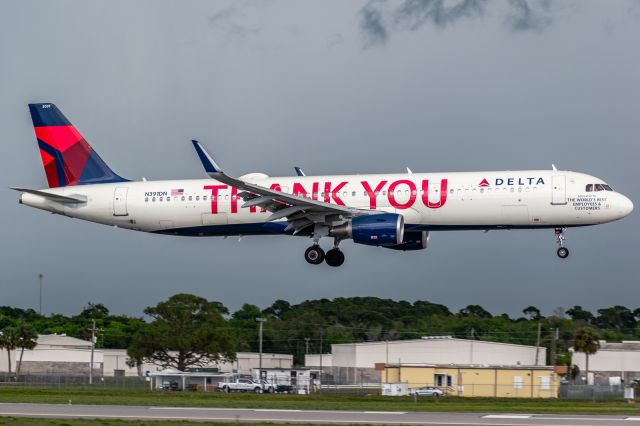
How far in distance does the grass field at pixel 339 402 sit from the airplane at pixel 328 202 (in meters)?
7.50

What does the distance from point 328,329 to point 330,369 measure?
2197cm

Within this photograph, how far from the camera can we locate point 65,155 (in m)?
63.8

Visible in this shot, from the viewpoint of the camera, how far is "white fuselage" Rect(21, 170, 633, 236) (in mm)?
53875

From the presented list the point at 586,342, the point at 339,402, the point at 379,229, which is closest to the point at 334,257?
the point at 379,229

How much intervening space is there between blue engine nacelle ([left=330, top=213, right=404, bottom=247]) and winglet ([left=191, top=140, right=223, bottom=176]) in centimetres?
750

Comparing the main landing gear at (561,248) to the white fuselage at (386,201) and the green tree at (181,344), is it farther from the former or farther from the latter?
the green tree at (181,344)

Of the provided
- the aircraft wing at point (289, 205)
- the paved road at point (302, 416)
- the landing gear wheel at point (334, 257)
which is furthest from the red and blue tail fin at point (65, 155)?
the paved road at point (302, 416)

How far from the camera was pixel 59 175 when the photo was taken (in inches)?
2504

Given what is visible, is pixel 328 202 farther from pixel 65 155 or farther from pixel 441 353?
pixel 441 353

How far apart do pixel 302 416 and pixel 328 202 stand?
56.5ft

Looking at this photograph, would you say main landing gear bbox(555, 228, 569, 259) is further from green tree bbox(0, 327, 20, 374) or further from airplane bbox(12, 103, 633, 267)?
green tree bbox(0, 327, 20, 374)

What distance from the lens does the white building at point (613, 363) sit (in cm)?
9394

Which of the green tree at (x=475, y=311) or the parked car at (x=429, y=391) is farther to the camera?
the green tree at (x=475, y=311)

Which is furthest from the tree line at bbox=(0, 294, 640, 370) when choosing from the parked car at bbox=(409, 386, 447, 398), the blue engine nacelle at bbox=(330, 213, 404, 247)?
the blue engine nacelle at bbox=(330, 213, 404, 247)
